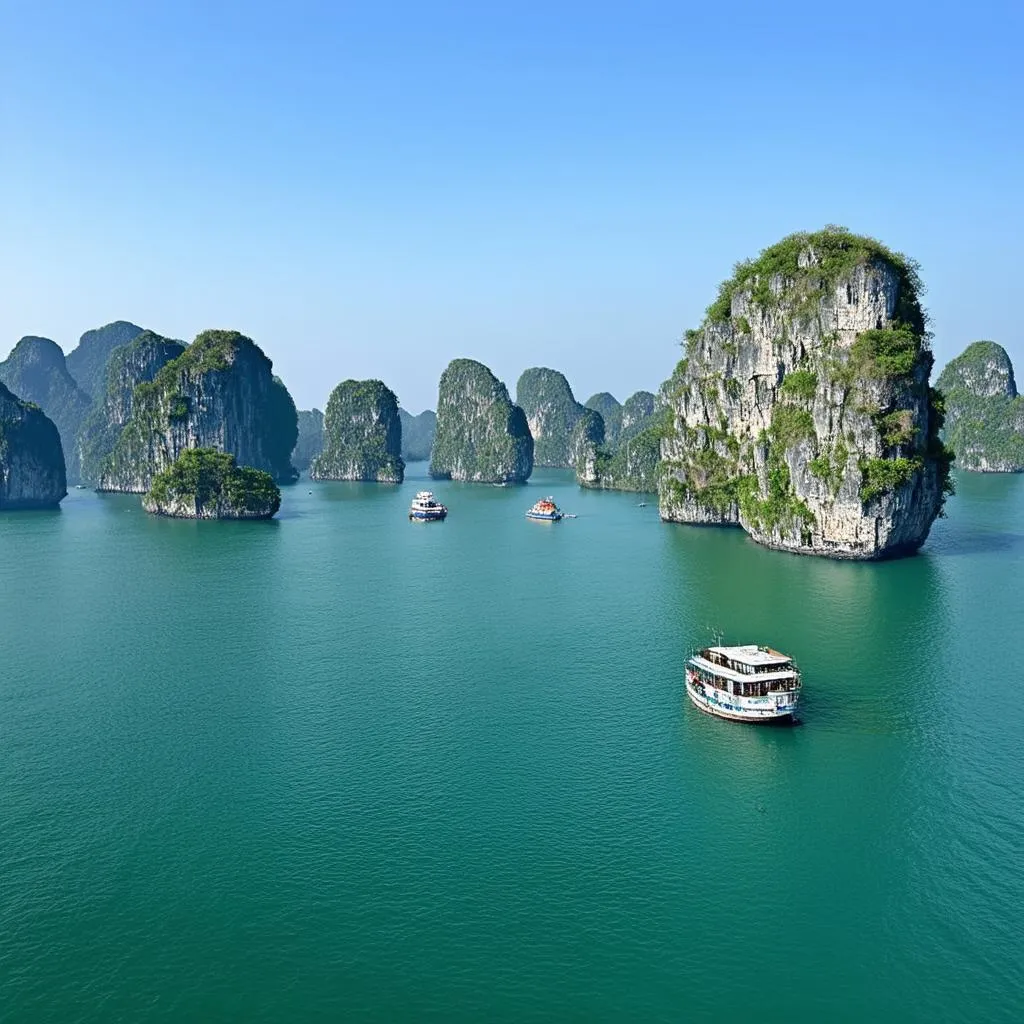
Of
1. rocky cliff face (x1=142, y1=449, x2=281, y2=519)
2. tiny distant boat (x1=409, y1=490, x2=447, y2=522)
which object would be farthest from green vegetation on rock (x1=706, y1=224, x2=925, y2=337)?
rocky cliff face (x1=142, y1=449, x2=281, y2=519)

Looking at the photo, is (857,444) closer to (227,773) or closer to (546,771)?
(546,771)

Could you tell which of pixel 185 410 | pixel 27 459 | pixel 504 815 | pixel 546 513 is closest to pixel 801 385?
pixel 546 513

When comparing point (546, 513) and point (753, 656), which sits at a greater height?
point (546, 513)

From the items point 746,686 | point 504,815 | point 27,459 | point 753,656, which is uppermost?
point 27,459

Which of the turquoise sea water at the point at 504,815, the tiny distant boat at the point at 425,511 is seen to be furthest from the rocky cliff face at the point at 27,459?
the turquoise sea water at the point at 504,815

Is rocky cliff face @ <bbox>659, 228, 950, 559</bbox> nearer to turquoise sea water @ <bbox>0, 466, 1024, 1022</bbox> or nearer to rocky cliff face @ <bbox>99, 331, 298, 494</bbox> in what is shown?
turquoise sea water @ <bbox>0, 466, 1024, 1022</bbox>

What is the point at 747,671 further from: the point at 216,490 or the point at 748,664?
the point at 216,490

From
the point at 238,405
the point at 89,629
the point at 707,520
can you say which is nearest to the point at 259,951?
the point at 89,629

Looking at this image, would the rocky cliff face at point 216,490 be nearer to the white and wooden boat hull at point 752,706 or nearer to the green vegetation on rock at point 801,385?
the green vegetation on rock at point 801,385
